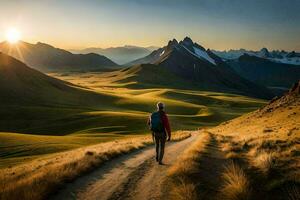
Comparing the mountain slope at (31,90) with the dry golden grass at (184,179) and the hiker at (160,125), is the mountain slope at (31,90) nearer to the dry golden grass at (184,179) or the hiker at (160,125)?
the hiker at (160,125)

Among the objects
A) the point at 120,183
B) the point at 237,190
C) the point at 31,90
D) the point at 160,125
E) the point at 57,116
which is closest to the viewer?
the point at 237,190

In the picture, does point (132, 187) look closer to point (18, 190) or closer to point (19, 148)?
point (18, 190)

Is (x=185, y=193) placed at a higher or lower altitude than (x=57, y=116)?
lower

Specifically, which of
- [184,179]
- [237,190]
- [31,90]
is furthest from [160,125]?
[31,90]

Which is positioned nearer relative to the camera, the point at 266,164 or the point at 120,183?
the point at 266,164

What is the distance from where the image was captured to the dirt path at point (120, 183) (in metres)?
12.4

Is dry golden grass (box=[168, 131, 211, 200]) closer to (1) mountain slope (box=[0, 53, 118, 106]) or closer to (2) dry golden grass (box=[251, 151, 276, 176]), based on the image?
(2) dry golden grass (box=[251, 151, 276, 176])

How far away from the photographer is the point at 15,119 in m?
107

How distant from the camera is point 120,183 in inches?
552

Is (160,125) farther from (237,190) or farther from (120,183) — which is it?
(237,190)

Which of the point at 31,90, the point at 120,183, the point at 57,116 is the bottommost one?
the point at 120,183

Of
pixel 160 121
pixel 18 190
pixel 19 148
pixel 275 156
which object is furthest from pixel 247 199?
pixel 19 148

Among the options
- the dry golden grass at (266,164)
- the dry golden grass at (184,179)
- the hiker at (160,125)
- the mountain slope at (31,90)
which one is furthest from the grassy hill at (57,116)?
the dry golden grass at (266,164)

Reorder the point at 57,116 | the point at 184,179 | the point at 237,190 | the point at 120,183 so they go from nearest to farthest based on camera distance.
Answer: the point at 237,190 < the point at 184,179 < the point at 120,183 < the point at 57,116
